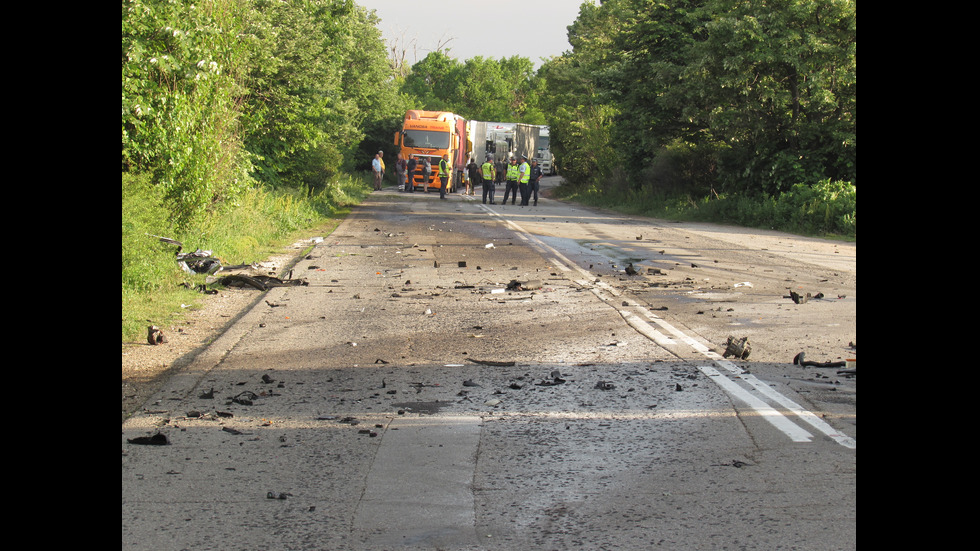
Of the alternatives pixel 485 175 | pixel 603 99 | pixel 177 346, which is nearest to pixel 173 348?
pixel 177 346

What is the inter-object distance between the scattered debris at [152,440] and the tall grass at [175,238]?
3.51m

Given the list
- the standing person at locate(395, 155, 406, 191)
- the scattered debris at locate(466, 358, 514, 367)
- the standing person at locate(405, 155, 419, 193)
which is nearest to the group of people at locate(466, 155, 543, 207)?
the standing person at locate(405, 155, 419, 193)

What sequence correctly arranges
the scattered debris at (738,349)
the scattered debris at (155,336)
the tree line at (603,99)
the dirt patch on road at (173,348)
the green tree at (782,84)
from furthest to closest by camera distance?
the green tree at (782,84)
the tree line at (603,99)
the scattered debris at (155,336)
the scattered debris at (738,349)
the dirt patch on road at (173,348)

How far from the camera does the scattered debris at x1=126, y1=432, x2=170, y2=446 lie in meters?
5.23

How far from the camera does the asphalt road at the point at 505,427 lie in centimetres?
403

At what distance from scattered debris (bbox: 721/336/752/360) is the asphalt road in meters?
0.05

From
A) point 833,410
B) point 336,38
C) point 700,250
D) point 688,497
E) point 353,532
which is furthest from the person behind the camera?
point 336,38

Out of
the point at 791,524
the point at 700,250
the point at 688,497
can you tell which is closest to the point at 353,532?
the point at 688,497

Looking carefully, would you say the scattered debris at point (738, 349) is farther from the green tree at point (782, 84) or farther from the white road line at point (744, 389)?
the green tree at point (782, 84)

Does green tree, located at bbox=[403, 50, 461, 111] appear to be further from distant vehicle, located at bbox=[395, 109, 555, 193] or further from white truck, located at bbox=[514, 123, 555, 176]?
distant vehicle, located at bbox=[395, 109, 555, 193]

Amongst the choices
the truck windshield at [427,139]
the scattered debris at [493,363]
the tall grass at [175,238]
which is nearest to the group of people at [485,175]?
the truck windshield at [427,139]
